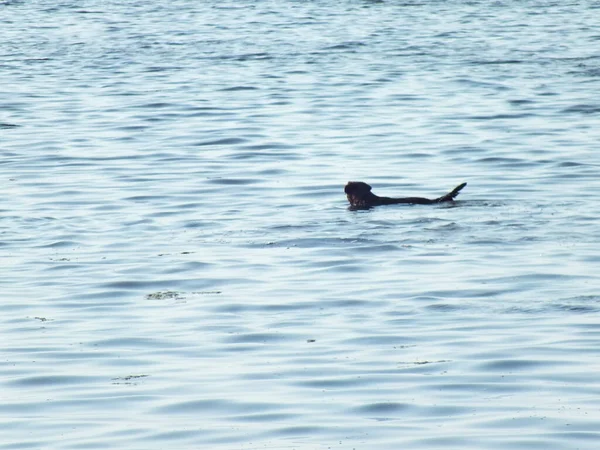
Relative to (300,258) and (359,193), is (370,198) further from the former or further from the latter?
(300,258)

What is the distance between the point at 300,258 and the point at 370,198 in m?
2.20

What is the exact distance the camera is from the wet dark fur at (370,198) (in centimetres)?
1420

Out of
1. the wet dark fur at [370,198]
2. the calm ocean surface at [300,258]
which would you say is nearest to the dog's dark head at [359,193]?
the wet dark fur at [370,198]

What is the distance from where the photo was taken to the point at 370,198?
14234mm

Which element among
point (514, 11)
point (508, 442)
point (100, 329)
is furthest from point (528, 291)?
point (514, 11)

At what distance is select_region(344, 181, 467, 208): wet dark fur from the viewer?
14195mm

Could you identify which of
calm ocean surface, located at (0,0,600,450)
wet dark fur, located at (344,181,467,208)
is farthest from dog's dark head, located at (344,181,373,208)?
calm ocean surface, located at (0,0,600,450)

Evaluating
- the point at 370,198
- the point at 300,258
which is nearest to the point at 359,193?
the point at 370,198

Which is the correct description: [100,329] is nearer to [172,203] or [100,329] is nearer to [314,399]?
[314,399]

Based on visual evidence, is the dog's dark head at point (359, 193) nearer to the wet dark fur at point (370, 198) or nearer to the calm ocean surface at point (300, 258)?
the wet dark fur at point (370, 198)

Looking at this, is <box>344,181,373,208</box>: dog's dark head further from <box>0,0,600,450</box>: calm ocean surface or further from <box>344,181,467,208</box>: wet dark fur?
<box>0,0,600,450</box>: calm ocean surface

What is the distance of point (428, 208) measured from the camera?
14.1 metres

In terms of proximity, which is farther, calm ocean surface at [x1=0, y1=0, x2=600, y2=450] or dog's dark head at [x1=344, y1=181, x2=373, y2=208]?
dog's dark head at [x1=344, y1=181, x2=373, y2=208]

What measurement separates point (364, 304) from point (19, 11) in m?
36.2
